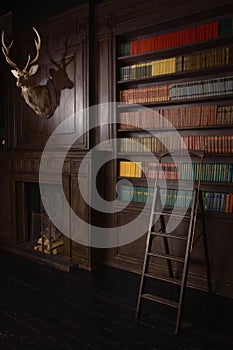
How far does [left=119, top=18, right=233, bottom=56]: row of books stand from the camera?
2.73 m

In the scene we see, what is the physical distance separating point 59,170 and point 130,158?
793mm

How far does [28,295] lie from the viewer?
109 inches

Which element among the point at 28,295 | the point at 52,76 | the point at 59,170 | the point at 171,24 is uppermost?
the point at 171,24

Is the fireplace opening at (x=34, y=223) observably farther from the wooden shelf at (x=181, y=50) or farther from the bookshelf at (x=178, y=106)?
the wooden shelf at (x=181, y=50)

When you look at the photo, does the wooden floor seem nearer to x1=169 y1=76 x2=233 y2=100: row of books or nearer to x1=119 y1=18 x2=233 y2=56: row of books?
x1=169 y1=76 x2=233 y2=100: row of books

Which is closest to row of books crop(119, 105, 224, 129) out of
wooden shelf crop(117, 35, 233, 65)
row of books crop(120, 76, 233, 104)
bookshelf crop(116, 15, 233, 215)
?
bookshelf crop(116, 15, 233, 215)

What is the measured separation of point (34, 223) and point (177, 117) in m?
2.23

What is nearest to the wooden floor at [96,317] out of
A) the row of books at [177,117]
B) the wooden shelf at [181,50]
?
the row of books at [177,117]

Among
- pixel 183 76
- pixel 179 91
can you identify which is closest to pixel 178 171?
pixel 179 91

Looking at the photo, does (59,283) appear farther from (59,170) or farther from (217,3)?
(217,3)

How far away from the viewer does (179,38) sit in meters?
2.94

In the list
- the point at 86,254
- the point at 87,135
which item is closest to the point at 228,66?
the point at 87,135

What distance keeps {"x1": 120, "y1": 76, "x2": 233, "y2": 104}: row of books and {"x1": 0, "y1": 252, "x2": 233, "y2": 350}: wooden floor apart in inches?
69.7

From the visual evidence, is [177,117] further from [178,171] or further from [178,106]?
[178,171]
